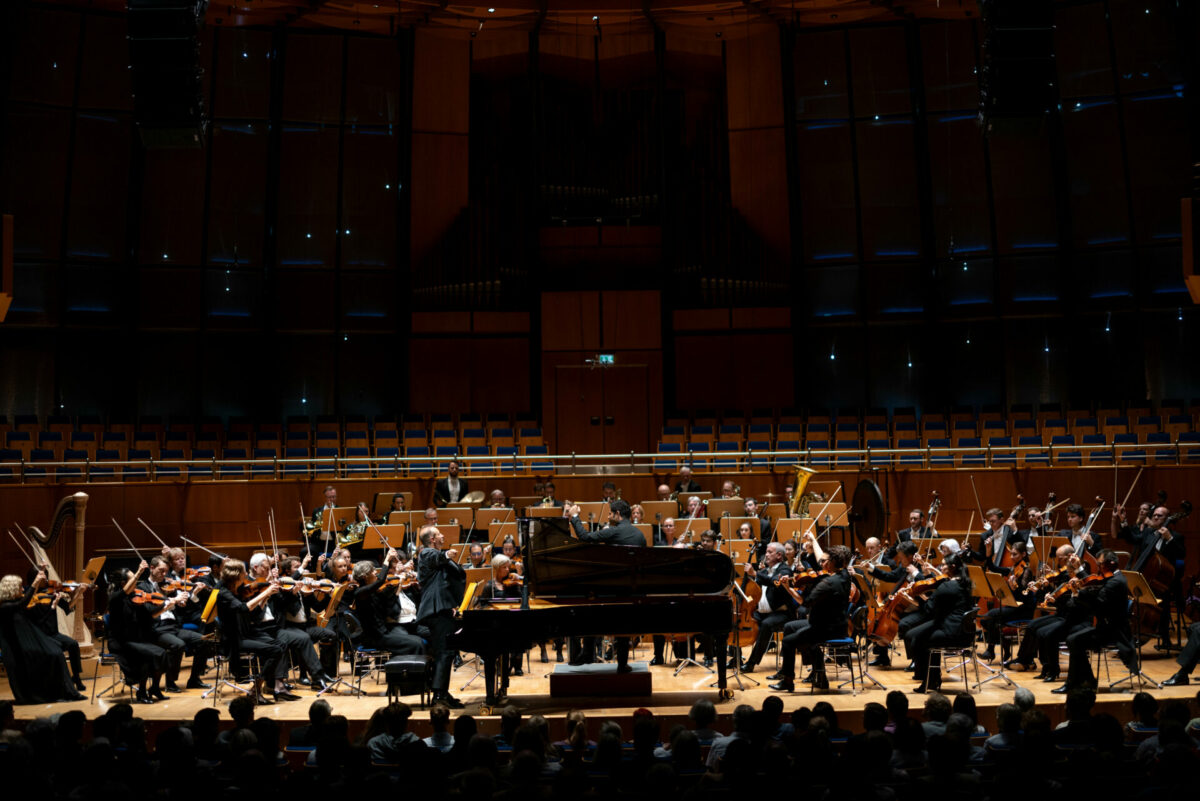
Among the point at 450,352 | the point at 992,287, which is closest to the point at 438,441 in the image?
the point at 450,352

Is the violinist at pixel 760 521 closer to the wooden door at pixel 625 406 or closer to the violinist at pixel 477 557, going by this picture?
the violinist at pixel 477 557

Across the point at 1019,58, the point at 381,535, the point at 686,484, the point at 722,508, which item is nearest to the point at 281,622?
the point at 381,535

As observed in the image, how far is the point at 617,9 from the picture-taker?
16.2 metres

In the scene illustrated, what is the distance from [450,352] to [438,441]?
2230mm

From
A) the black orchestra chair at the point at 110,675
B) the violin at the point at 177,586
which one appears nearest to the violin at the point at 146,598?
the black orchestra chair at the point at 110,675

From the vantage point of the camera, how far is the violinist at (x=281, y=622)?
27.2ft

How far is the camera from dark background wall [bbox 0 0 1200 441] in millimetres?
15664

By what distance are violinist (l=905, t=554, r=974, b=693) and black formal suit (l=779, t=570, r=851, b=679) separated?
571mm

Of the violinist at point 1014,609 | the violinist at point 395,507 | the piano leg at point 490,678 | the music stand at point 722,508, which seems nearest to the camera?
the piano leg at point 490,678

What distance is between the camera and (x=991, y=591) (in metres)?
8.52

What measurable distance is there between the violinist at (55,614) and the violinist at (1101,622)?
7.41 meters

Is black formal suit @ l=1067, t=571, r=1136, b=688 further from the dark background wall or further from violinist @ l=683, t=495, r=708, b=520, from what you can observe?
the dark background wall

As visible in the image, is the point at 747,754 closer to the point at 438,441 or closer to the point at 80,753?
the point at 80,753

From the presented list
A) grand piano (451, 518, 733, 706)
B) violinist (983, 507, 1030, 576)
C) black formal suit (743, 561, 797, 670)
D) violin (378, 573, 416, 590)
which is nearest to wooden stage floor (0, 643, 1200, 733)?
black formal suit (743, 561, 797, 670)
